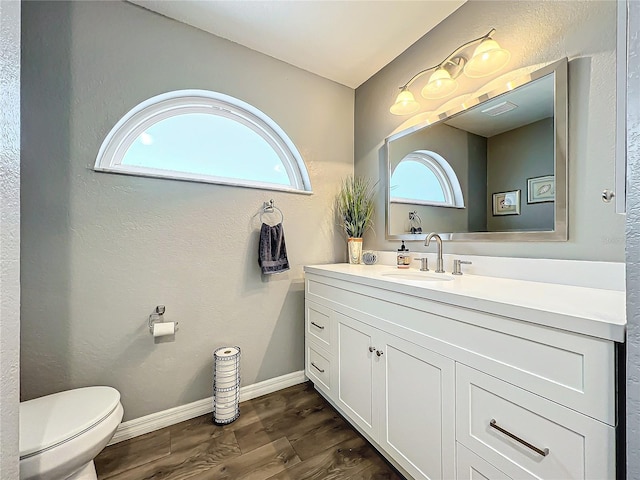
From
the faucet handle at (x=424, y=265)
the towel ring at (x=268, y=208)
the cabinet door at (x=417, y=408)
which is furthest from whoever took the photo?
the towel ring at (x=268, y=208)

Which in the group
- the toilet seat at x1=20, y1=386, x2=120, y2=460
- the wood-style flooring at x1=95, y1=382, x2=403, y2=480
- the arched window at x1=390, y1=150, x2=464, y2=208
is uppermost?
the arched window at x1=390, y1=150, x2=464, y2=208

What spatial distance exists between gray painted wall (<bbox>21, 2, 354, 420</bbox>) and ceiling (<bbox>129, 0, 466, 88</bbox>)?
0.09m

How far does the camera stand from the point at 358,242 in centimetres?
205

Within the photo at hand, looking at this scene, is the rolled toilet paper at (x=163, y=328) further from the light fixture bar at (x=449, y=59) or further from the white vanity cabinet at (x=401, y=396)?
the light fixture bar at (x=449, y=59)

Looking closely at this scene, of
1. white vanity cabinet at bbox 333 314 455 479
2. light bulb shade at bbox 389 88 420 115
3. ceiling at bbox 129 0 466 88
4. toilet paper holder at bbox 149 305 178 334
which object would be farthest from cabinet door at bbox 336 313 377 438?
ceiling at bbox 129 0 466 88

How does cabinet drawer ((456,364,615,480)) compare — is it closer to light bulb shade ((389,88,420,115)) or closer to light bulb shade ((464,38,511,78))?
light bulb shade ((464,38,511,78))

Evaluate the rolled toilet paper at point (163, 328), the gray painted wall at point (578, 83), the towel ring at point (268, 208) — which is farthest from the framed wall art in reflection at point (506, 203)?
the rolled toilet paper at point (163, 328)

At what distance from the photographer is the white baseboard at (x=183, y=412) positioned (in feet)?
4.78

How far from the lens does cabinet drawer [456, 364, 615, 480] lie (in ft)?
2.06

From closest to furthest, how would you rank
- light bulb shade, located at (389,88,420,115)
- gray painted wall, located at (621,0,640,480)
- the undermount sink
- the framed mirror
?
1. gray painted wall, located at (621,0,640,480)
2. the framed mirror
3. the undermount sink
4. light bulb shade, located at (389,88,420,115)

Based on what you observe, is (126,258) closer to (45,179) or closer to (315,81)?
(45,179)

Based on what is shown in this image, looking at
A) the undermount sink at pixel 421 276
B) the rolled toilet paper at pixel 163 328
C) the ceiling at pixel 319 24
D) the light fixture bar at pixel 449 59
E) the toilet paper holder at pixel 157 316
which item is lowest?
the rolled toilet paper at pixel 163 328

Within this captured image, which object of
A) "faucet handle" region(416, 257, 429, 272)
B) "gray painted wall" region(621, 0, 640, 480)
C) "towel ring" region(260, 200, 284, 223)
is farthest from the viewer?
"towel ring" region(260, 200, 284, 223)

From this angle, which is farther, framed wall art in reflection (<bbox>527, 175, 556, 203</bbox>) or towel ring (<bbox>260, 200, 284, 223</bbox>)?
towel ring (<bbox>260, 200, 284, 223</bbox>)
